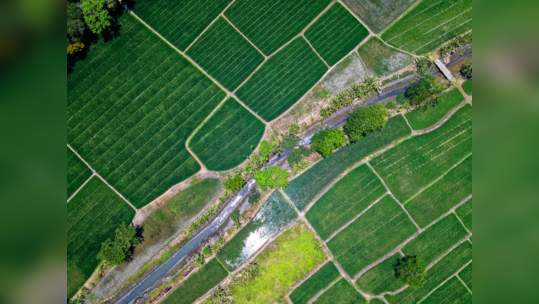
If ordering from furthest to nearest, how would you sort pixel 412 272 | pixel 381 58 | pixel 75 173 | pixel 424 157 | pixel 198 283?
pixel 381 58
pixel 424 157
pixel 75 173
pixel 198 283
pixel 412 272

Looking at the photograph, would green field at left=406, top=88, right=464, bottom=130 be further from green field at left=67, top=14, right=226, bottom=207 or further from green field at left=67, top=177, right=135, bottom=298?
green field at left=67, top=177, right=135, bottom=298

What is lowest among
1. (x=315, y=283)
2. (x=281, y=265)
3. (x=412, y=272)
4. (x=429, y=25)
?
(x=412, y=272)

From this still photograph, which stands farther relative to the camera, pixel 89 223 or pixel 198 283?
pixel 89 223

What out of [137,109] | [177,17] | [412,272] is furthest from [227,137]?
[412,272]

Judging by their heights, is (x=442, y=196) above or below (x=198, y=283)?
below

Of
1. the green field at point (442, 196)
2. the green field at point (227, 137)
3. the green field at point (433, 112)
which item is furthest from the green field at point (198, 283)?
the green field at point (433, 112)

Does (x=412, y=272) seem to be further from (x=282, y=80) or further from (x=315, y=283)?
(x=282, y=80)

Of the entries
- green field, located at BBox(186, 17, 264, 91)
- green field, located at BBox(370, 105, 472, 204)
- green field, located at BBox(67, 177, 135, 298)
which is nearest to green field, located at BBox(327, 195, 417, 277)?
green field, located at BBox(370, 105, 472, 204)
